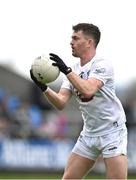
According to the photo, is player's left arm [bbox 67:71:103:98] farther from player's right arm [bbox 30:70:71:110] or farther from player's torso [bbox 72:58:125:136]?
player's right arm [bbox 30:70:71:110]

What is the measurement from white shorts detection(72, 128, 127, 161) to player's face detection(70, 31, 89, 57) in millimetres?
1041

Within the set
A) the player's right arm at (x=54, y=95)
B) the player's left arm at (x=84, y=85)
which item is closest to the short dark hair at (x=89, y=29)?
the player's left arm at (x=84, y=85)

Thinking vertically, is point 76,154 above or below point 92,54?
below

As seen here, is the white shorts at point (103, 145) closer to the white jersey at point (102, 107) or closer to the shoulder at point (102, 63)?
the white jersey at point (102, 107)

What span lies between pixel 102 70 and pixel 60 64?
514mm

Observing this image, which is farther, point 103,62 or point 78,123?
point 78,123

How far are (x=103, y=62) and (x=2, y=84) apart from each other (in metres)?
20.4

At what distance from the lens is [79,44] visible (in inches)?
371

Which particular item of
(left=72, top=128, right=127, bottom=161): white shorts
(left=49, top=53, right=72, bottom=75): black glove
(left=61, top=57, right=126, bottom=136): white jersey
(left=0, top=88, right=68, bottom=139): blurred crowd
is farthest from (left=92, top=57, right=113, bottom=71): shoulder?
(left=0, top=88, right=68, bottom=139): blurred crowd

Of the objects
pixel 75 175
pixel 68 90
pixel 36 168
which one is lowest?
pixel 36 168

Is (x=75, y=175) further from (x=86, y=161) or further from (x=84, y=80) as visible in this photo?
(x=84, y=80)

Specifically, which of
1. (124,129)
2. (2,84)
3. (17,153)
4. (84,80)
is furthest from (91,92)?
(2,84)

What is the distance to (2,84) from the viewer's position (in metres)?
29.6

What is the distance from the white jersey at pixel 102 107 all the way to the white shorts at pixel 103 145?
7 centimetres
